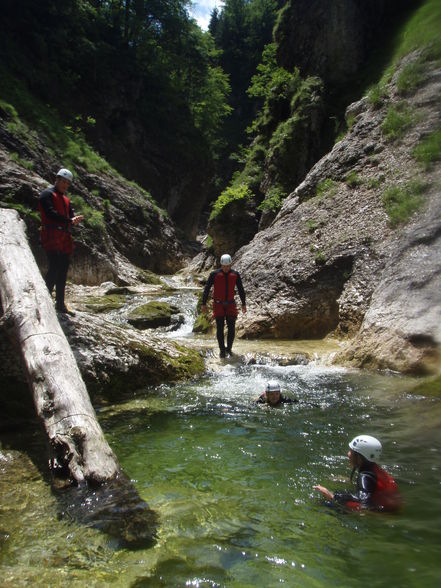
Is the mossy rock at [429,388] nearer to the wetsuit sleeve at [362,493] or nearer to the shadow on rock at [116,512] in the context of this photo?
the wetsuit sleeve at [362,493]

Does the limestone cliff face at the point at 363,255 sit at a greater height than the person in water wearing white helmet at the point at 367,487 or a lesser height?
greater

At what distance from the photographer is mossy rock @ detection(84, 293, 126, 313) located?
45.2 ft

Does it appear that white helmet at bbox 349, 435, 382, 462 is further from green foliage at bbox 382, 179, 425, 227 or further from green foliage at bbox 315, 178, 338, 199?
green foliage at bbox 315, 178, 338, 199

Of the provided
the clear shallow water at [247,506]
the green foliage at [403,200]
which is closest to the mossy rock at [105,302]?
the clear shallow water at [247,506]

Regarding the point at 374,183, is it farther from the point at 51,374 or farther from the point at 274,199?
the point at 51,374

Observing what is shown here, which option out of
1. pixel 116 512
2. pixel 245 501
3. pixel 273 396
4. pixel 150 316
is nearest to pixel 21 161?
pixel 150 316

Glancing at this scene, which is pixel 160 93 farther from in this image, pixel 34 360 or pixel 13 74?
pixel 34 360

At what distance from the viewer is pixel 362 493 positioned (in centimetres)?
355

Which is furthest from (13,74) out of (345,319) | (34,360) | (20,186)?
(34,360)

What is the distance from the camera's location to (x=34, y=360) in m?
4.36

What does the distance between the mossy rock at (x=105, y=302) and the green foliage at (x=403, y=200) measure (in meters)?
8.68

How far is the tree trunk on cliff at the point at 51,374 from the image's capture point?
3.45 m

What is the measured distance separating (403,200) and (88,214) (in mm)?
14266

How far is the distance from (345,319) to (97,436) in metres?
7.83
